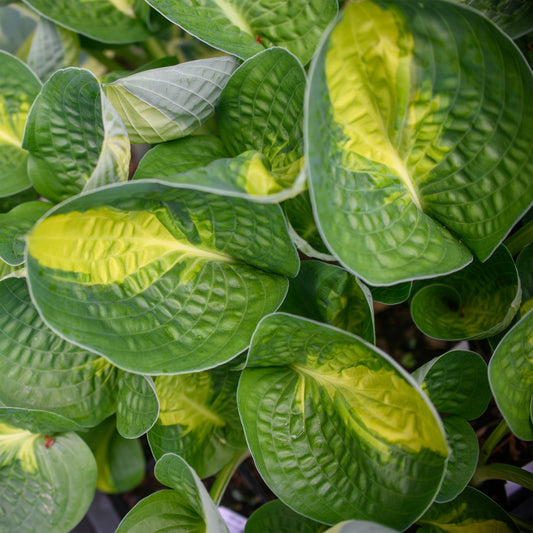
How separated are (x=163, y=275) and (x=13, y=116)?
0.44 metres

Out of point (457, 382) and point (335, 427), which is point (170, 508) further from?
point (457, 382)

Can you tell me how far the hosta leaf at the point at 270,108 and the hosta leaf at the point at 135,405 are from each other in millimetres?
340

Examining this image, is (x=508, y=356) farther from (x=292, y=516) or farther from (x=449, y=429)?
(x=292, y=516)

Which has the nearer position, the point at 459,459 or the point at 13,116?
the point at 459,459

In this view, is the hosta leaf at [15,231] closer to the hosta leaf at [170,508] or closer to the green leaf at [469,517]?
the hosta leaf at [170,508]

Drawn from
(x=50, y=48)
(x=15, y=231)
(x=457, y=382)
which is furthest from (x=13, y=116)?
(x=457, y=382)

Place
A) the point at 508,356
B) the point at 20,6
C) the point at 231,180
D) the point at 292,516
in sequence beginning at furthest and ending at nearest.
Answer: the point at 20,6
the point at 292,516
the point at 508,356
the point at 231,180

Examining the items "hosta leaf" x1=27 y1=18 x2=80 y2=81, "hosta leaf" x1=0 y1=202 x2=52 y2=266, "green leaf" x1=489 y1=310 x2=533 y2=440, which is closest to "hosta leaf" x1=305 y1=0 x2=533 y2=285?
"green leaf" x1=489 y1=310 x2=533 y2=440

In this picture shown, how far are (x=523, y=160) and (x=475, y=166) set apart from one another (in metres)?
0.05

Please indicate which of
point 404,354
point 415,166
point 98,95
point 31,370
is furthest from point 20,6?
point 404,354

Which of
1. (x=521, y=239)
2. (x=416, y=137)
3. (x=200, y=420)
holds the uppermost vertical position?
(x=416, y=137)

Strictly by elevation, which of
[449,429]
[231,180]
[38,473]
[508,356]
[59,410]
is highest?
[231,180]

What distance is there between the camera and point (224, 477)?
0.75 meters

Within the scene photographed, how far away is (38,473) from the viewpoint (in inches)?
27.0
